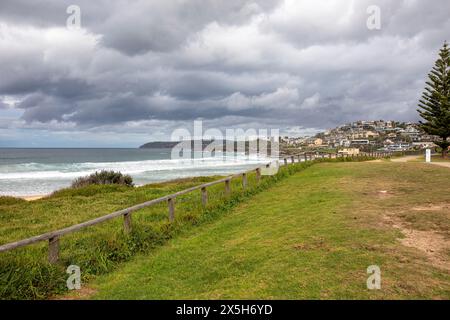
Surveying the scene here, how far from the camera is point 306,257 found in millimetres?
5711

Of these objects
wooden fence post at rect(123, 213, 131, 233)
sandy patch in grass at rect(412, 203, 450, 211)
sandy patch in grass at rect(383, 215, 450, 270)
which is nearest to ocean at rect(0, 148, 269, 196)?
wooden fence post at rect(123, 213, 131, 233)

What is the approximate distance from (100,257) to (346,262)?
4.22m

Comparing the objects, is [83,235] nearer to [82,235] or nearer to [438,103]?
[82,235]

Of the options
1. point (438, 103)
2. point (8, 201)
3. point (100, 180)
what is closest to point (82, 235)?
point (8, 201)

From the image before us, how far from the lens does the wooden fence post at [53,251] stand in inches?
225

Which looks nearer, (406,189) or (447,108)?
(406,189)

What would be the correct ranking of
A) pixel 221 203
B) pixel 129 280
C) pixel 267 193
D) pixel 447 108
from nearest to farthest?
pixel 129 280 → pixel 221 203 → pixel 267 193 → pixel 447 108

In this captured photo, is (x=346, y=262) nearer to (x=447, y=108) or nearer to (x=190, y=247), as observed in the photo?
(x=190, y=247)

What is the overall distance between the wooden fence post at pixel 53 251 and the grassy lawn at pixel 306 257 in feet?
2.29

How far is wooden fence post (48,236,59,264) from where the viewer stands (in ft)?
18.7
